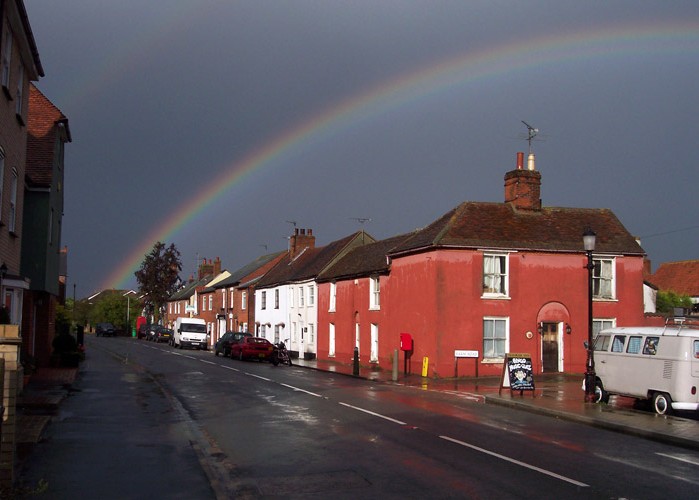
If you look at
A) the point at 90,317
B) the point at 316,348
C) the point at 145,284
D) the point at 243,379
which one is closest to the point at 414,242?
the point at 243,379

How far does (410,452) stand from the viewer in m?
12.0

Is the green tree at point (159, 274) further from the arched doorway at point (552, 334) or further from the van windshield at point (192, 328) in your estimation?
the arched doorway at point (552, 334)

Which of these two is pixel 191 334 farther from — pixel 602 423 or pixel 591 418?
pixel 602 423

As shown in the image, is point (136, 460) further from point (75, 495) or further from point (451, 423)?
point (451, 423)

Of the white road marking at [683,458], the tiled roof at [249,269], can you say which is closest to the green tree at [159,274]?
the tiled roof at [249,269]

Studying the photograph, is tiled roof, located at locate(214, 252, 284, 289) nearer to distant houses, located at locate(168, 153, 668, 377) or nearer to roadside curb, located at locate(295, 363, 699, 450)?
distant houses, located at locate(168, 153, 668, 377)

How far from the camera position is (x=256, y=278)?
6612 centimetres

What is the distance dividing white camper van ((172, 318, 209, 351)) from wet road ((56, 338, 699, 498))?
41254 millimetres

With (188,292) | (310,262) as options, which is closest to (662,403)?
(310,262)

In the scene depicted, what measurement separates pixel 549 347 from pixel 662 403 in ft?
48.4

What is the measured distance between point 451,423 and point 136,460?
729cm

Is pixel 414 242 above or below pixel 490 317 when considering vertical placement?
above

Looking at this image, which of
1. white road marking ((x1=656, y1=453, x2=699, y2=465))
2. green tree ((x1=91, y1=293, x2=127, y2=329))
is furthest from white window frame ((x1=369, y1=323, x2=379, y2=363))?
green tree ((x1=91, y1=293, x2=127, y2=329))

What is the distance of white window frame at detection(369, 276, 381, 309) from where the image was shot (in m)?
38.0
